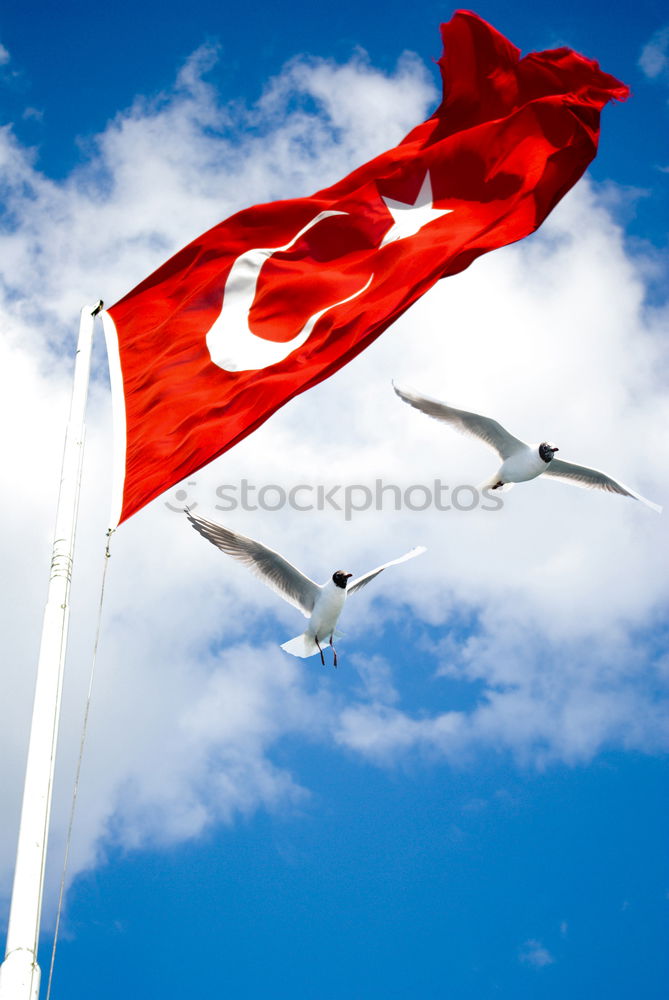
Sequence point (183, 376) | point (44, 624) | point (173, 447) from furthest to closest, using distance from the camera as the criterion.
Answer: point (183, 376) < point (173, 447) < point (44, 624)

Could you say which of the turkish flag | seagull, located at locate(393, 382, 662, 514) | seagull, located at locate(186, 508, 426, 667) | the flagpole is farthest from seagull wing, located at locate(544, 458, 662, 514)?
the flagpole

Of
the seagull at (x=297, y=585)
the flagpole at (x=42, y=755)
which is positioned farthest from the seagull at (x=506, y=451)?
the flagpole at (x=42, y=755)

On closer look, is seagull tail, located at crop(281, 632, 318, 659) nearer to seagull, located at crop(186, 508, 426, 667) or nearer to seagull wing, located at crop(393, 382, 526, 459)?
seagull, located at crop(186, 508, 426, 667)

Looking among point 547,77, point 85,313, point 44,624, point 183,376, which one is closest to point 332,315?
point 183,376

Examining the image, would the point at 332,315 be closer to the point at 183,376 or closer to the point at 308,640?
the point at 183,376

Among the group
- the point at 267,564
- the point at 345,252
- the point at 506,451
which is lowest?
the point at 267,564

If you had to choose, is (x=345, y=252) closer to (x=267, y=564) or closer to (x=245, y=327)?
(x=245, y=327)

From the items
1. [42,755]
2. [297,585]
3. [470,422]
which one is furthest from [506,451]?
[42,755]

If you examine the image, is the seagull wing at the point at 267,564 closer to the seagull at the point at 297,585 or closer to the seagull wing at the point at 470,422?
the seagull at the point at 297,585
